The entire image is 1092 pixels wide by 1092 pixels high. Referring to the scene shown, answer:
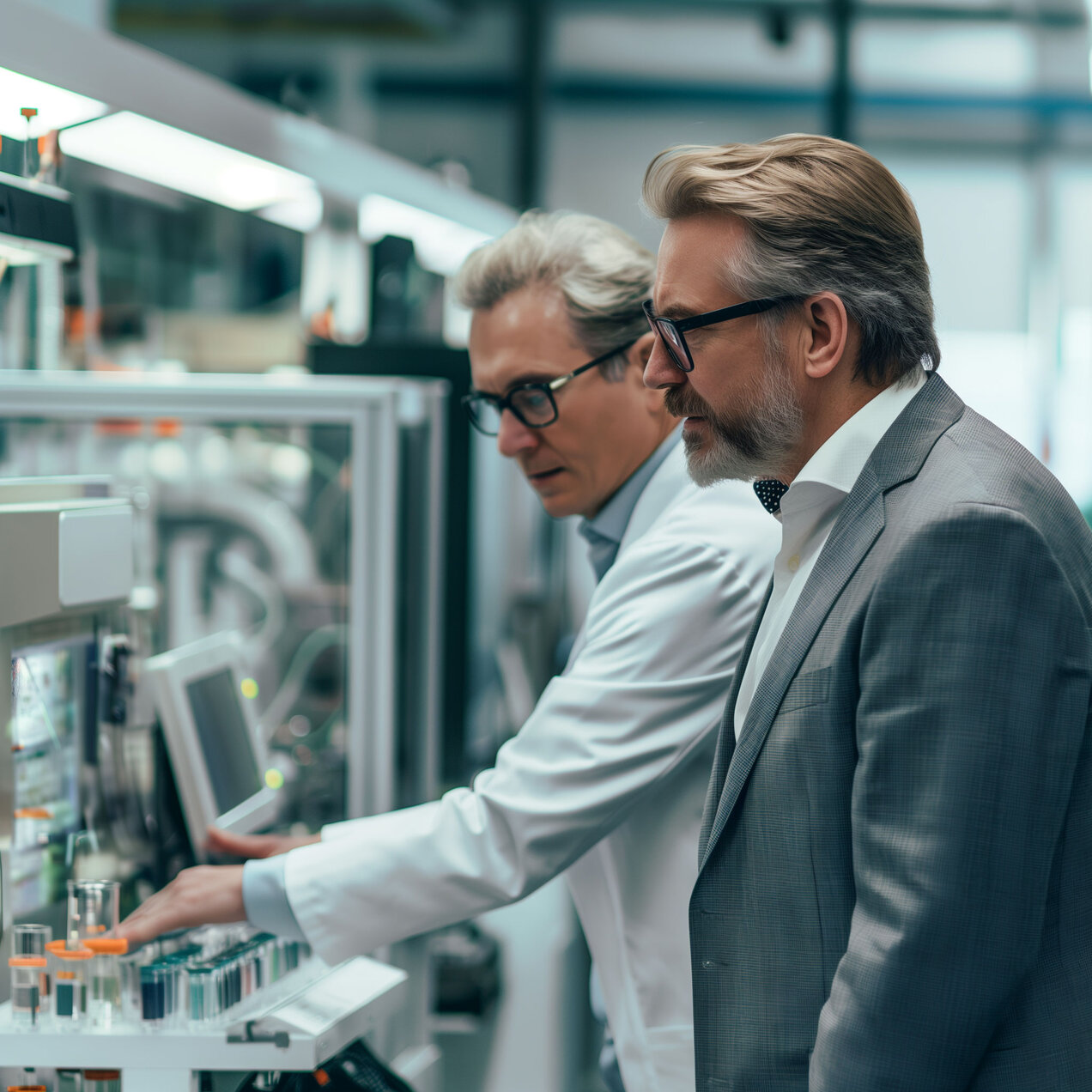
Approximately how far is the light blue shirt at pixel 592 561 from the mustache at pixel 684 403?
0.42 m

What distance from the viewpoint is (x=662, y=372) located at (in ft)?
3.95

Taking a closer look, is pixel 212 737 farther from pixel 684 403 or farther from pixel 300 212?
pixel 300 212

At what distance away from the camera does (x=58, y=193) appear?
1.57 meters

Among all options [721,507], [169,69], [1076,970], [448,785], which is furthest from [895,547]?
[448,785]

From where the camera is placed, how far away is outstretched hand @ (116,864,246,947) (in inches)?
55.4

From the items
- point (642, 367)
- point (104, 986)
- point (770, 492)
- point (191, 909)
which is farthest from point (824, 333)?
point (104, 986)

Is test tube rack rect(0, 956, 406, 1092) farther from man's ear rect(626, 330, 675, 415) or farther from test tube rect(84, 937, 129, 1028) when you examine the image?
man's ear rect(626, 330, 675, 415)

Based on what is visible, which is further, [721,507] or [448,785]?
[448,785]

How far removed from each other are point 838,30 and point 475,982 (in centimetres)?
451

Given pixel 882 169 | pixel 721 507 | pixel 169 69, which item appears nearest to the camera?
pixel 882 169

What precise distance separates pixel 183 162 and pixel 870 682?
1.56 metres

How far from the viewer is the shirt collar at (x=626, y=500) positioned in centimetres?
165

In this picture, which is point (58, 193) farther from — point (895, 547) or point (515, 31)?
point (515, 31)

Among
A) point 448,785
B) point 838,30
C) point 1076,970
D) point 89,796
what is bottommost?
point 448,785
